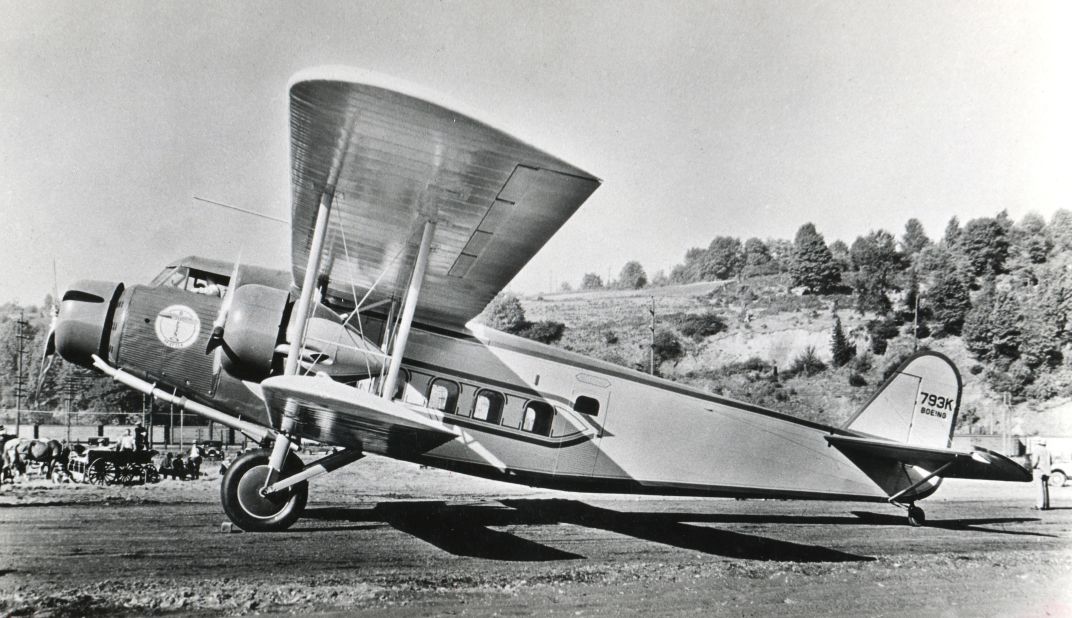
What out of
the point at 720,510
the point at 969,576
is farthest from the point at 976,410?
Result: the point at 969,576

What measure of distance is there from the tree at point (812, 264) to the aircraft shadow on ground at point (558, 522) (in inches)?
2609

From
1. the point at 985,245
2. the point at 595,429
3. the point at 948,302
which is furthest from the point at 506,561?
the point at 985,245

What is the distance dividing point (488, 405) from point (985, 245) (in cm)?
6350

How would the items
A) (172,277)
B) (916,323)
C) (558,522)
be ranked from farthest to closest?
(916,323) → (558,522) → (172,277)

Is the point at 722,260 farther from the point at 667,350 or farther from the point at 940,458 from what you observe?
the point at 940,458

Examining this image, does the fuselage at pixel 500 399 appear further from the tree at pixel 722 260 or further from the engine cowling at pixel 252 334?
the tree at pixel 722 260

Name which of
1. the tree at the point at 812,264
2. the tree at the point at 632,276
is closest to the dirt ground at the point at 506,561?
the tree at the point at 812,264

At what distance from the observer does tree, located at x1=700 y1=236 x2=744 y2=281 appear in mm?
97875

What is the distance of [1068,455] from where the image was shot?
2559 centimetres

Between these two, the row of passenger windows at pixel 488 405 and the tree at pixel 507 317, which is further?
the tree at pixel 507 317

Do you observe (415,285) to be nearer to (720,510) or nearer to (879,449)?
(879,449)

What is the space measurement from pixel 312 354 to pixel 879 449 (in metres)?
7.07

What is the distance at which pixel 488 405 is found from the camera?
7.32 meters

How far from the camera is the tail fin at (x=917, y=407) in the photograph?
909 centimetres
